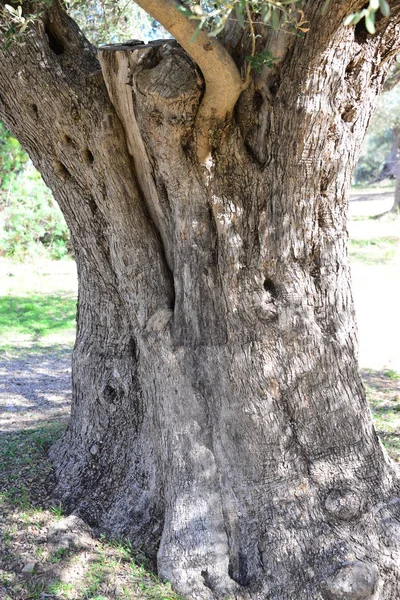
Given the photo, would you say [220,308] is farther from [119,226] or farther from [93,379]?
[93,379]

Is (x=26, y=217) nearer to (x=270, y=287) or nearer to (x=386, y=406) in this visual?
(x=386, y=406)

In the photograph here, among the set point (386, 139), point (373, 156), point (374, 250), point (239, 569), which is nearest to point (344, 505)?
point (239, 569)

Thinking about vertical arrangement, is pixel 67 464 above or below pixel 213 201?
below

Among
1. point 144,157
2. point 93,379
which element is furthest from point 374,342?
point 144,157

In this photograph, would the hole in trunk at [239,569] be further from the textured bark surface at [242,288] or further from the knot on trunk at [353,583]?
the knot on trunk at [353,583]

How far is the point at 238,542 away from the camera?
334 centimetres

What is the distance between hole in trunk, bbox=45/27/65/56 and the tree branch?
1168 millimetres

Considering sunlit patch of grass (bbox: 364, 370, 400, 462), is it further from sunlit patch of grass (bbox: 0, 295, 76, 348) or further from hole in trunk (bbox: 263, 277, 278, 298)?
sunlit patch of grass (bbox: 0, 295, 76, 348)

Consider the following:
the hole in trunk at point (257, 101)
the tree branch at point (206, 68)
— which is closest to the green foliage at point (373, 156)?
the hole in trunk at point (257, 101)

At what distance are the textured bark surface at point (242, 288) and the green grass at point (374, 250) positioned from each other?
33.6 feet

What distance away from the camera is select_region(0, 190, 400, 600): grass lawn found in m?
3.36

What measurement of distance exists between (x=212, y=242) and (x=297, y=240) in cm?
47

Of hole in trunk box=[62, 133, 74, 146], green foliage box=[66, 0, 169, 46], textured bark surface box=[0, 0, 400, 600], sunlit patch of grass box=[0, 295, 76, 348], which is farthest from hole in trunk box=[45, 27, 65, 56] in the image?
sunlit patch of grass box=[0, 295, 76, 348]

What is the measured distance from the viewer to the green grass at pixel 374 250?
44.7 ft
